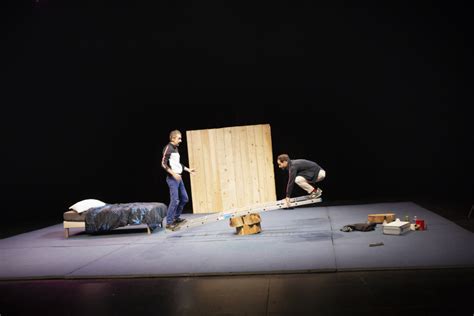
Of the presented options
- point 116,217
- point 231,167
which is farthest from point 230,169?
point 116,217

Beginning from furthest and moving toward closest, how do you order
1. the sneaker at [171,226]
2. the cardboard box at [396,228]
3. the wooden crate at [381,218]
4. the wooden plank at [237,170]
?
the wooden plank at [237,170]
the sneaker at [171,226]
the wooden crate at [381,218]
the cardboard box at [396,228]

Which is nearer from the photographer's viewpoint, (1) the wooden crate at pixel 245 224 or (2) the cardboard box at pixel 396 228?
(2) the cardboard box at pixel 396 228

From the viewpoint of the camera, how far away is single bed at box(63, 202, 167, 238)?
19.4ft

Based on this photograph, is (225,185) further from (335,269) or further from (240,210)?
(335,269)

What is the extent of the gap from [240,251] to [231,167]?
3.79 m

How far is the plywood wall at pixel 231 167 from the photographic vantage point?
7984 millimetres

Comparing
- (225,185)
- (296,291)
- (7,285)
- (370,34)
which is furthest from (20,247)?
(370,34)

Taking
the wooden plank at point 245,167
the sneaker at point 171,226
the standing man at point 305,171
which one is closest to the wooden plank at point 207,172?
the wooden plank at point 245,167

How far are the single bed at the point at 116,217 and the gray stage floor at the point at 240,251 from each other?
0.16m

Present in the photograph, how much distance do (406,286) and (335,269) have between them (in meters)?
0.63

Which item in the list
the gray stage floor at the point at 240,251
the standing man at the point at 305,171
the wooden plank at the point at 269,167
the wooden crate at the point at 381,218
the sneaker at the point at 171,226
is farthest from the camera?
the wooden plank at the point at 269,167

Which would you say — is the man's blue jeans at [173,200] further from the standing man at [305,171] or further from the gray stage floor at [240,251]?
the standing man at [305,171]

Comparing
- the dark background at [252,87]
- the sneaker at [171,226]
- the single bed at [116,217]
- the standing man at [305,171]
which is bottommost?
the sneaker at [171,226]

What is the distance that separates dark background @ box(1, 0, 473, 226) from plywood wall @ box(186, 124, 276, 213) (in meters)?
0.55
